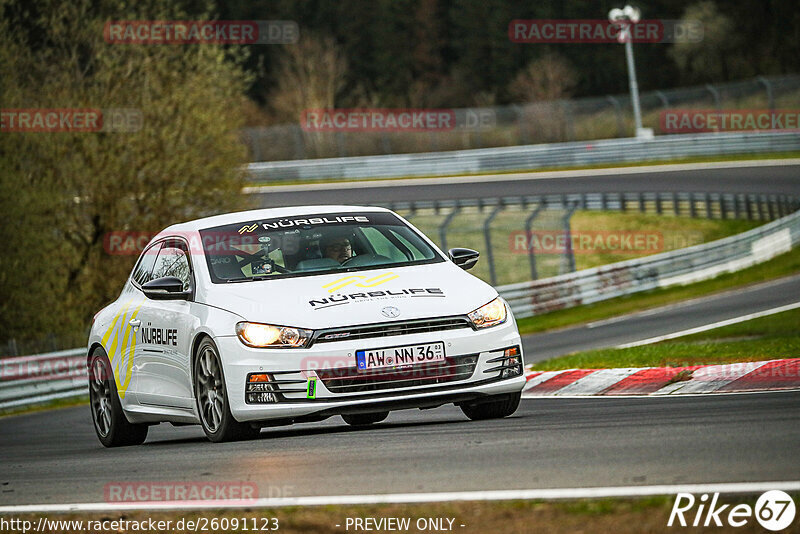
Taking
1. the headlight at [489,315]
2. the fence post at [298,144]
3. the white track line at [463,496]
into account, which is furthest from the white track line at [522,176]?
the white track line at [463,496]

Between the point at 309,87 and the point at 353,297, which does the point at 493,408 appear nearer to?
the point at 353,297

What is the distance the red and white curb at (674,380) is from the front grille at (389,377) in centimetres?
259

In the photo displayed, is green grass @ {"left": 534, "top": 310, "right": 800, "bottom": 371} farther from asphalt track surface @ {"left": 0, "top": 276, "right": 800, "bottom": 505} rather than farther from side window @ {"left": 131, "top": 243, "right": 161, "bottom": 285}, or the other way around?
side window @ {"left": 131, "top": 243, "right": 161, "bottom": 285}

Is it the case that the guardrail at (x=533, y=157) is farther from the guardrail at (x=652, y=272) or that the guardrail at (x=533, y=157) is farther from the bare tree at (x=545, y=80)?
the bare tree at (x=545, y=80)

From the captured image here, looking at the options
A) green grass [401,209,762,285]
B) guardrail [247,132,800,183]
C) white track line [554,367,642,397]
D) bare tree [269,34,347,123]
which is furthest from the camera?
bare tree [269,34,347,123]

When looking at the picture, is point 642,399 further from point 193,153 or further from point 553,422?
point 193,153

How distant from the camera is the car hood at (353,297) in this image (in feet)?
28.8

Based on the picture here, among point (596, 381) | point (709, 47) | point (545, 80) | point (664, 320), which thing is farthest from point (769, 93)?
point (596, 381)

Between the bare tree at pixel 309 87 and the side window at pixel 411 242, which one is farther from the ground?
the bare tree at pixel 309 87

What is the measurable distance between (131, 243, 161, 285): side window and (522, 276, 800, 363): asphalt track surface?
31.5 feet

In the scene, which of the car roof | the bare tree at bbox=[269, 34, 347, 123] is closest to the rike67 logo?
the car roof

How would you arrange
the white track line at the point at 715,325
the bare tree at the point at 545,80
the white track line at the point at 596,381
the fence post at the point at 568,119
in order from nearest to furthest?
A: the white track line at the point at 596,381
the white track line at the point at 715,325
the fence post at the point at 568,119
the bare tree at the point at 545,80

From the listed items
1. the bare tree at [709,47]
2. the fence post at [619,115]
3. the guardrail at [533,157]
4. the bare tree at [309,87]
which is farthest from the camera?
the bare tree at [709,47]

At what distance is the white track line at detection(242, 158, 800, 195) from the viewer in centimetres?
4675
